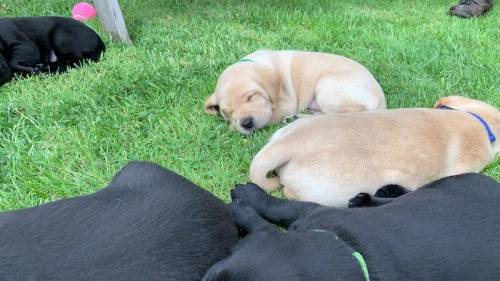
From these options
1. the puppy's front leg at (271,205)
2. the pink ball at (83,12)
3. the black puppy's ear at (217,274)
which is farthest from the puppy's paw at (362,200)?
the pink ball at (83,12)

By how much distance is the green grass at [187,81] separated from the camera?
11.5 feet

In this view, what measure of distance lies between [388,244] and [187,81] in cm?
292

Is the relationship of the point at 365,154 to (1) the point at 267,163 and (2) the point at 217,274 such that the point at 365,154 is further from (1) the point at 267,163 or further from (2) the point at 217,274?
(2) the point at 217,274

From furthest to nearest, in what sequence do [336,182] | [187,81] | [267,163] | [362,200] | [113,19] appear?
[113,19]
[187,81]
[267,163]
[336,182]
[362,200]

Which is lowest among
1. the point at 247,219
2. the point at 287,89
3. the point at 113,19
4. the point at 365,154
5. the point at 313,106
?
the point at 313,106

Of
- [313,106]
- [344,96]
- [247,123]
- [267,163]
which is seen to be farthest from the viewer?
[313,106]

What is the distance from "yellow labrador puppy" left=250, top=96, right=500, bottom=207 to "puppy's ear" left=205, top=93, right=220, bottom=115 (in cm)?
98

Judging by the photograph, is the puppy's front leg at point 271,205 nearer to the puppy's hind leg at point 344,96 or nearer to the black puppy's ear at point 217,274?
the black puppy's ear at point 217,274

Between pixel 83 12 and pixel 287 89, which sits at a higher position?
pixel 83 12

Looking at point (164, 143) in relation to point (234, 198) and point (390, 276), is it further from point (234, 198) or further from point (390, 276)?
point (390, 276)

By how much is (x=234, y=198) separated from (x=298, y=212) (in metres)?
0.42

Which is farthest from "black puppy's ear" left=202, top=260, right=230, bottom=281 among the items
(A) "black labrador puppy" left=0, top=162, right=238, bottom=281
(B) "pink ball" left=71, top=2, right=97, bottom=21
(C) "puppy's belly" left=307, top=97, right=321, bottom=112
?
(B) "pink ball" left=71, top=2, right=97, bottom=21

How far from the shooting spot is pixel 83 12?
269 inches

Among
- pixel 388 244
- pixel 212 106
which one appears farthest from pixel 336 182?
pixel 212 106
